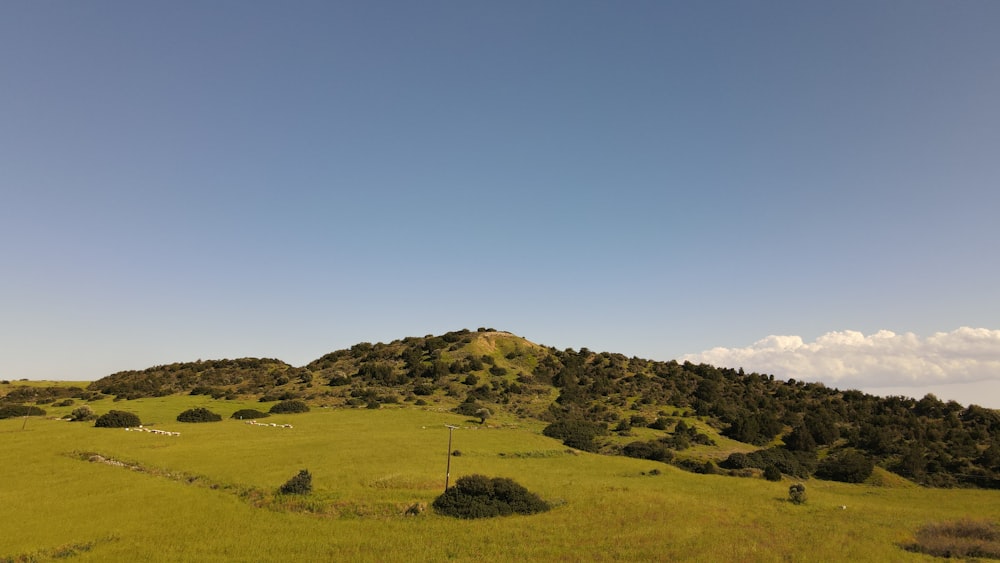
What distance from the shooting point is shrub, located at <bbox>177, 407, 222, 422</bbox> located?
232 feet

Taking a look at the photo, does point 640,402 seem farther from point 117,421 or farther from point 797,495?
point 117,421

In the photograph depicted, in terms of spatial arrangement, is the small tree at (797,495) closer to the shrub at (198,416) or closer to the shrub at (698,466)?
the shrub at (698,466)

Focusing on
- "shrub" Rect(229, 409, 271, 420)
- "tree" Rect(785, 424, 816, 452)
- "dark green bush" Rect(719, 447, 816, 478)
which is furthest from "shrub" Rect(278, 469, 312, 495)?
"tree" Rect(785, 424, 816, 452)

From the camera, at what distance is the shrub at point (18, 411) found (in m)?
72.2

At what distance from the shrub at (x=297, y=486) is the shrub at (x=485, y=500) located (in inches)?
379

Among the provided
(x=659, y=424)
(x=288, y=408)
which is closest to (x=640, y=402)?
(x=659, y=424)

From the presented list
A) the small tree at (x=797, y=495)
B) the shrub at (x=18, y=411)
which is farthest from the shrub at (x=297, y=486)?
the shrub at (x=18, y=411)

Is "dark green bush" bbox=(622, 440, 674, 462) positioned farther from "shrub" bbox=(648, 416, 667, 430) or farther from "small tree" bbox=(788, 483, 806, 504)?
"small tree" bbox=(788, 483, 806, 504)

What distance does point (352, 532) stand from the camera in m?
29.4

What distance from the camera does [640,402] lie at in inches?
3895

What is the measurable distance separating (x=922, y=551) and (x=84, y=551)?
1796 inches

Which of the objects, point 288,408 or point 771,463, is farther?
point 288,408

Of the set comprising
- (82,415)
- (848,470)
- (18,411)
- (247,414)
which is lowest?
(848,470)

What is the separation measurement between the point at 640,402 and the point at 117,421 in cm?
8428
